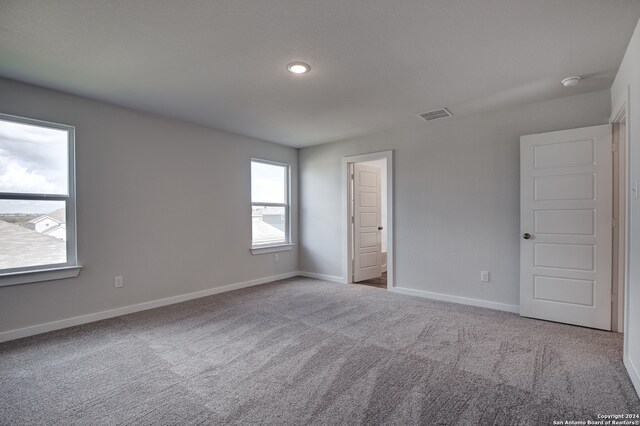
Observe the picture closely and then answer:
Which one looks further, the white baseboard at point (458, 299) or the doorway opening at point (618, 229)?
the white baseboard at point (458, 299)

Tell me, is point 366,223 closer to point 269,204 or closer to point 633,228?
point 269,204

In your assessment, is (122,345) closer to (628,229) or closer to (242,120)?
(242,120)

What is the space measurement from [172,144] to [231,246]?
1673 millimetres

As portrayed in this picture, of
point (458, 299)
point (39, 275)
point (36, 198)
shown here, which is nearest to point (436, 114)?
point (458, 299)

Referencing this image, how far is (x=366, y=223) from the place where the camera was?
565cm

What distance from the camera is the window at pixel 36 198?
2.99 meters

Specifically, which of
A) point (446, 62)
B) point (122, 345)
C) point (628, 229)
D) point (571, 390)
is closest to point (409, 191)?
point (446, 62)

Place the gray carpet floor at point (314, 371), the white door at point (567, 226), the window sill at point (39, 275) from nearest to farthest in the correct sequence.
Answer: the gray carpet floor at point (314, 371) → the window sill at point (39, 275) → the white door at point (567, 226)

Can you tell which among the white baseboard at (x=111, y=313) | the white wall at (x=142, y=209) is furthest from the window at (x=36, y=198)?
the white baseboard at (x=111, y=313)

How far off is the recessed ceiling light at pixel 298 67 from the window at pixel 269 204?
2.66 metres

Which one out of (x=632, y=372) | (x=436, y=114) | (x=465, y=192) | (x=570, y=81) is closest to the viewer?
(x=632, y=372)

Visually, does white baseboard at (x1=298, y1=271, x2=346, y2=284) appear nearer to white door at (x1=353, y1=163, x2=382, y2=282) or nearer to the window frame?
white door at (x1=353, y1=163, x2=382, y2=282)

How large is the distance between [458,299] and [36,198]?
4.82m

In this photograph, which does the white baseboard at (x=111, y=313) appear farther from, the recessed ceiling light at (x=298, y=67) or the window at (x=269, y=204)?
the recessed ceiling light at (x=298, y=67)
